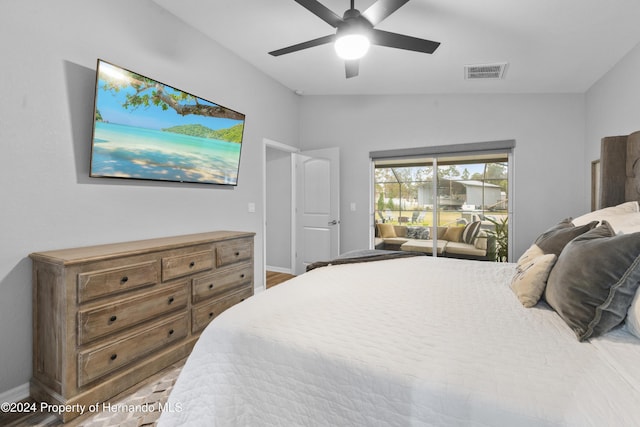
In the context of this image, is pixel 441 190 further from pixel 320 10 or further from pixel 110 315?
pixel 110 315

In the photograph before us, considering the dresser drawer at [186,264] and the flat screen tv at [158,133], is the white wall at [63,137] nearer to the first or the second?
the flat screen tv at [158,133]

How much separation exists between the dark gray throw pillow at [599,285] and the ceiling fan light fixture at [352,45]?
170 cm

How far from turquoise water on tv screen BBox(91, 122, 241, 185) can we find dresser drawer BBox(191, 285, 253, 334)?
1.14 metres

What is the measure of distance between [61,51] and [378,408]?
8.85ft

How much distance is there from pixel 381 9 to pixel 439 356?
1.89m

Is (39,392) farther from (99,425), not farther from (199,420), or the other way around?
(199,420)

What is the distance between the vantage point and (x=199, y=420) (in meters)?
1.07

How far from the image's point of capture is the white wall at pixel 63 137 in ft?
5.87

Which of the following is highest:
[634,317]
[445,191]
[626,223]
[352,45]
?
[352,45]

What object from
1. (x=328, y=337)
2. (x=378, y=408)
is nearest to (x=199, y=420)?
(x=328, y=337)

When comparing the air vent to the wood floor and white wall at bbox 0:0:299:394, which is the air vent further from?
the wood floor

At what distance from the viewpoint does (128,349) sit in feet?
6.38


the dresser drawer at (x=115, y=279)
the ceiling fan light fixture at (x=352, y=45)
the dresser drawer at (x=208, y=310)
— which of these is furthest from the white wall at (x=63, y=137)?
the ceiling fan light fixture at (x=352, y=45)

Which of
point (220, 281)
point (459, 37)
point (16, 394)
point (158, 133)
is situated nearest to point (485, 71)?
point (459, 37)
